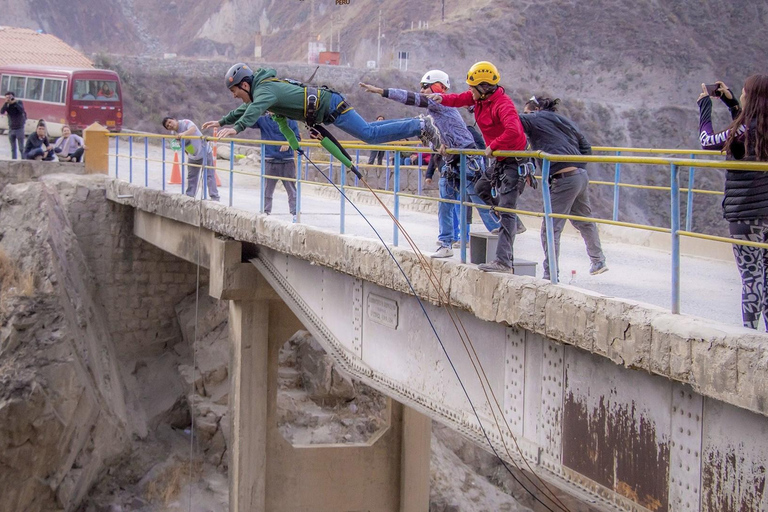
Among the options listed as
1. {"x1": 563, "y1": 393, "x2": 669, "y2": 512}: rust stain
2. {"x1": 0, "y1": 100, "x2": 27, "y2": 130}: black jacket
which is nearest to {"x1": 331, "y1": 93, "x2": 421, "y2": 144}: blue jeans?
{"x1": 563, "y1": 393, "x2": 669, "y2": 512}: rust stain

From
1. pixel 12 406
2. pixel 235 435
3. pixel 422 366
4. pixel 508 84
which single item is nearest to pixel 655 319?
pixel 422 366

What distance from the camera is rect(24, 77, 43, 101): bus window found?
1112 inches

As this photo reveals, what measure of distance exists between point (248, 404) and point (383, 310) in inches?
187

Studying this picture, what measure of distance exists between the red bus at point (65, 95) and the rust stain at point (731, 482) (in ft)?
85.2

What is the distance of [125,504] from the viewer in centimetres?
1392

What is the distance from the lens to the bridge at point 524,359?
455 centimetres

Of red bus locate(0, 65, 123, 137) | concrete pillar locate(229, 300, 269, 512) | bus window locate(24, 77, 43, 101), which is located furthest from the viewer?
bus window locate(24, 77, 43, 101)

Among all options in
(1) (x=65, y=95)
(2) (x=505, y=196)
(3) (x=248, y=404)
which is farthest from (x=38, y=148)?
(2) (x=505, y=196)

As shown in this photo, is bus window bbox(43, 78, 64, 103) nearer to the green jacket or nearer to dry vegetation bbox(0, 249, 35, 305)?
dry vegetation bbox(0, 249, 35, 305)

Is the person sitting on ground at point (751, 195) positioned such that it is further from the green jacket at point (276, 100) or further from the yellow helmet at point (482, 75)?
the green jacket at point (276, 100)

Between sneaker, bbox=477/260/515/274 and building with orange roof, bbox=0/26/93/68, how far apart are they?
40148 mm

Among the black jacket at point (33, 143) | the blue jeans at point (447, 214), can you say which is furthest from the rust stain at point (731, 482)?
the black jacket at point (33, 143)

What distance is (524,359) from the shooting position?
611 centimetres

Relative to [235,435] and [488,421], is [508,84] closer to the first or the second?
[235,435]
